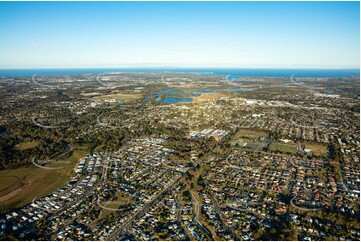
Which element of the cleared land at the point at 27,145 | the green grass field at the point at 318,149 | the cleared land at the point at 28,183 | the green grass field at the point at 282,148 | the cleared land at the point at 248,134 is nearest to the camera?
the cleared land at the point at 28,183

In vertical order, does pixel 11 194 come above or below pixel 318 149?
below

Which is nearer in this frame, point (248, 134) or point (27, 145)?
point (27, 145)

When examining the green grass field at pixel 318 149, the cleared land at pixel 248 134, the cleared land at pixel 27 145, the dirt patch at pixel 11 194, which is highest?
the cleared land at pixel 248 134

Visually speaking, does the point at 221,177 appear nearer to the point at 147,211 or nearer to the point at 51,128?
the point at 147,211

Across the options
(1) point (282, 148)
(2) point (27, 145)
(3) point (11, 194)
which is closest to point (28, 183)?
(3) point (11, 194)

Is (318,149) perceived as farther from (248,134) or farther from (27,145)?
(27,145)

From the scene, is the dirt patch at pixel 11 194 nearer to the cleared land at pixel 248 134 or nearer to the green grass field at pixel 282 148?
the cleared land at pixel 248 134

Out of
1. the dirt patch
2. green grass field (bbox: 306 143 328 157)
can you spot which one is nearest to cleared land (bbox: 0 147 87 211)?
the dirt patch

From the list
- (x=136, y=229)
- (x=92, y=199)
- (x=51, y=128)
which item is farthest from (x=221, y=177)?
(x=51, y=128)

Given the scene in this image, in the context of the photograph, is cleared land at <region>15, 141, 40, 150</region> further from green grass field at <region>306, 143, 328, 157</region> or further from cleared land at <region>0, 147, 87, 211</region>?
green grass field at <region>306, 143, 328, 157</region>

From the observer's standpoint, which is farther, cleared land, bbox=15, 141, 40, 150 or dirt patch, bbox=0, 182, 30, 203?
cleared land, bbox=15, 141, 40, 150

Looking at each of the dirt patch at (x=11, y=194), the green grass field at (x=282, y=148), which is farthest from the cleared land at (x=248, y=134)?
the dirt patch at (x=11, y=194)
